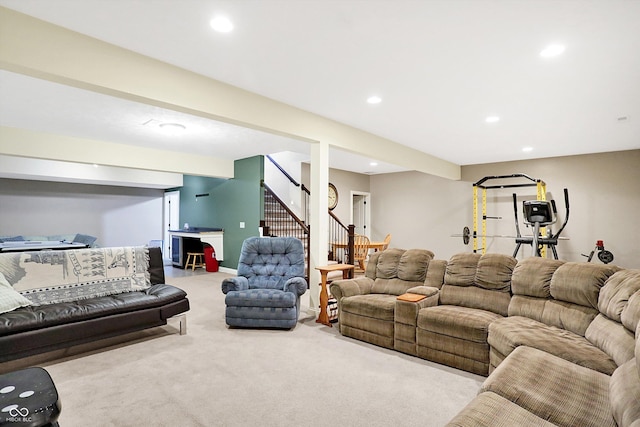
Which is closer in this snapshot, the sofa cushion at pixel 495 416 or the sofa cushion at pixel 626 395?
the sofa cushion at pixel 626 395

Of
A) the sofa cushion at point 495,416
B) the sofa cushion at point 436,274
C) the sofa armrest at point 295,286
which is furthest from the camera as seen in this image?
the sofa armrest at point 295,286

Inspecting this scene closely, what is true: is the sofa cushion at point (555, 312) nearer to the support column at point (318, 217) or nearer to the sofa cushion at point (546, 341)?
the sofa cushion at point (546, 341)

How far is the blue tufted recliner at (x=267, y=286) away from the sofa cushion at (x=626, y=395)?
2800 millimetres

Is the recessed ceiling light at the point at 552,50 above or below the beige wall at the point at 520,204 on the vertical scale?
above

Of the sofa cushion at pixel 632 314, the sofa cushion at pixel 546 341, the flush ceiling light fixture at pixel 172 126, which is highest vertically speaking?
the flush ceiling light fixture at pixel 172 126

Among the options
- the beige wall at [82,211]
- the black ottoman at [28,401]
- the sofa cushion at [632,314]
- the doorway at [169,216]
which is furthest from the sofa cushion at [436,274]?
the beige wall at [82,211]

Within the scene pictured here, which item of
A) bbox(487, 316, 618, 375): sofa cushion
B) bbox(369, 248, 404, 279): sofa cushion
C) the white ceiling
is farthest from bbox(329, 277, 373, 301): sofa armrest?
the white ceiling

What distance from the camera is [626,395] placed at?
56.9 inches

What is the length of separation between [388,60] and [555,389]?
2.64 m

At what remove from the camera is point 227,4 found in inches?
85.4

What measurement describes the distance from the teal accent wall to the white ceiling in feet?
7.34

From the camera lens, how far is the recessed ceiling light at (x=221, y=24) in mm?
2324

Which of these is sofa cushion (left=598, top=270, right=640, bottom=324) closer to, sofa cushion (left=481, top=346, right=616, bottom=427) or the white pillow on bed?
sofa cushion (left=481, top=346, right=616, bottom=427)

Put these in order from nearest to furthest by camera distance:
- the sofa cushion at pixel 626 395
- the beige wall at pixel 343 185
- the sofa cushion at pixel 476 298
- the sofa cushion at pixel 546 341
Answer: the sofa cushion at pixel 626 395 → the sofa cushion at pixel 546 341 → the sofa cushion at pixel 476 298 → the beige wall at pixel 343 185
